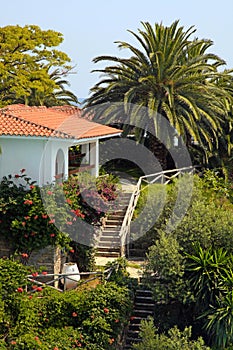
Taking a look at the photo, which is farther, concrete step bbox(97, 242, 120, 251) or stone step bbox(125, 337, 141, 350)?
concrete step bbox(97, 242, 120, 251)

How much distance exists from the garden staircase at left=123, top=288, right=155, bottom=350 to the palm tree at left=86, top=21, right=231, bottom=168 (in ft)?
34.6

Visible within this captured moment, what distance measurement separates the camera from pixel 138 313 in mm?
18562

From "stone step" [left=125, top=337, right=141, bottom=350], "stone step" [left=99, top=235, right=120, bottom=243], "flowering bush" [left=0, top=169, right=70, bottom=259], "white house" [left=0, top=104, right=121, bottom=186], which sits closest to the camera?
"stone step" [left=125, top=337, right=141, bottom=350]

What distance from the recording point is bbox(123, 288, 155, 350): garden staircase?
17766 millimetres

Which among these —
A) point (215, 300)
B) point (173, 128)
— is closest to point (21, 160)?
point (215, 300)

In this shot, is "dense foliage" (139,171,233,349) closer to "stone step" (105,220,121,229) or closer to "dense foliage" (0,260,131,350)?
"dense foliage" (0,260,131,350)

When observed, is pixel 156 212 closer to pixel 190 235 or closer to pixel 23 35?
pixel 190 235

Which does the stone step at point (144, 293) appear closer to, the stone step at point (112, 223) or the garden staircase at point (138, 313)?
the garden staircase at point (138, 313)

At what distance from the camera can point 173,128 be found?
28.8m

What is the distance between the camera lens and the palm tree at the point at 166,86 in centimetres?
2794

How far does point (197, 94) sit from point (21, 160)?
12476 millimetres

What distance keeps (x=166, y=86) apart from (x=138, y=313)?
42.6ft

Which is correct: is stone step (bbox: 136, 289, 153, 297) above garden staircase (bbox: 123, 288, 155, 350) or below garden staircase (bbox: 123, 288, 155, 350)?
above

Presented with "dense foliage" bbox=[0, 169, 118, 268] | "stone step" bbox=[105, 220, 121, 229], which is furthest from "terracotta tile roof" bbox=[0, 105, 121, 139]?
"stone step" bbox=[105, 220, 121, 229]
